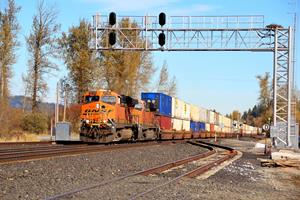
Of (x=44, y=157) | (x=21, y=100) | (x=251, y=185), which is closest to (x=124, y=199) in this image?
(x=251, y=185)

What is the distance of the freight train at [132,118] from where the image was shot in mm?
29484

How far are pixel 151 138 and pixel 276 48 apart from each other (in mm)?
12664

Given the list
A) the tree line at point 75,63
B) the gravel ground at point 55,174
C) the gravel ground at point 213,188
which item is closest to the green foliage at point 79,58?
the tree line at point 75,63

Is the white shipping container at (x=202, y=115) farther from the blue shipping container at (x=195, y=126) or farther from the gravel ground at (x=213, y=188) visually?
the gravel ground at (x=213, y=188)

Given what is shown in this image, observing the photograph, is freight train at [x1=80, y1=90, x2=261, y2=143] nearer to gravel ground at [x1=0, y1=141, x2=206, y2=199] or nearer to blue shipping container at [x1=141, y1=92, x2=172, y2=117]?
blue shipping container at [x1=141, y1=92, x2=172, y2=117]

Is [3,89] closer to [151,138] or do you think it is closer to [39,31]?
[39,31]

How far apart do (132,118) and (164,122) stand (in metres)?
7.66

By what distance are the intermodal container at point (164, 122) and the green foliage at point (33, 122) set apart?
1307 centimetres

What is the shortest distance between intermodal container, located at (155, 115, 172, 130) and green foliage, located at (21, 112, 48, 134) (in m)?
13.1

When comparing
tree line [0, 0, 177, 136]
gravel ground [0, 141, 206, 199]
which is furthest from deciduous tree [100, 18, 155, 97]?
gravel ground [0, 141, 206, 199]

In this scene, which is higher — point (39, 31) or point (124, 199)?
point (39, 31)

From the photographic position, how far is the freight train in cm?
2948

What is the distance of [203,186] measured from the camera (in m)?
11.5

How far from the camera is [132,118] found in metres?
33.2
